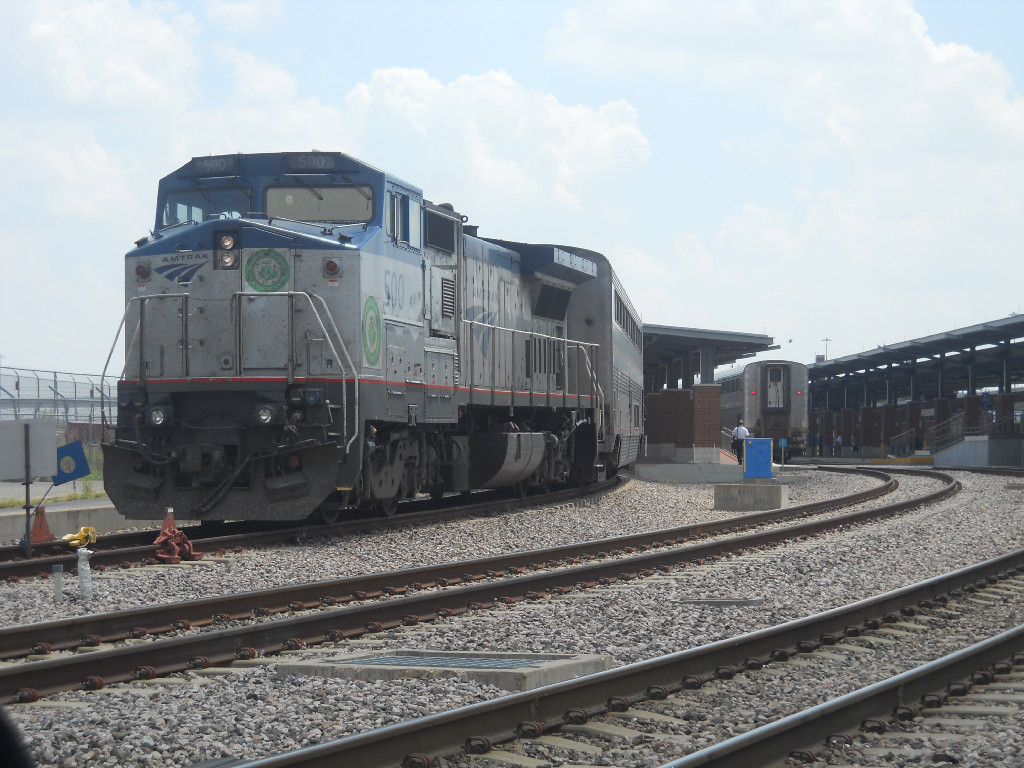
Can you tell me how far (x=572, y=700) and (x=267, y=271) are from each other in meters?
7.79

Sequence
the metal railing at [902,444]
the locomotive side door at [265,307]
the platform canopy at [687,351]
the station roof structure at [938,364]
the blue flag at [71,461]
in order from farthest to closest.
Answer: the metal railing at [902,444], the station roof structure at [938,364], the platform canopy at [687,351], the blue flag at [71,461], the locomotive side door at [265,307]

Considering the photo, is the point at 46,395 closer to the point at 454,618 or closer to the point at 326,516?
the point at 326,516

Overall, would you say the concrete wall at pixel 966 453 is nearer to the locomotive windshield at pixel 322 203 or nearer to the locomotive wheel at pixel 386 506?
the locomotive wheel at pixel 386 506

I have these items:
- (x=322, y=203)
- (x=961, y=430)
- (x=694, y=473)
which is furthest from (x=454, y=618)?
(x=961, y=430)

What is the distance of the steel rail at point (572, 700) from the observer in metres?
4.25

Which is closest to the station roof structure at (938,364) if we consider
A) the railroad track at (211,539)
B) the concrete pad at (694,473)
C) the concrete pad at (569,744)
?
the concrete pad at (694,473)

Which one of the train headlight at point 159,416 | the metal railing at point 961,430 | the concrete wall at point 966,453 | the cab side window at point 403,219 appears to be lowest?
the concrete wall at point 966,453

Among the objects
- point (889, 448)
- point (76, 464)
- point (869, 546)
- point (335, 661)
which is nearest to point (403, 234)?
point (76, 464)

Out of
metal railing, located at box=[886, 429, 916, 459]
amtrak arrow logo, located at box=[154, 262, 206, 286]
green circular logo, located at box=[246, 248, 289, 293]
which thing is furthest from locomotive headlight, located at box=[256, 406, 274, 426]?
metal railing, located at box=[886, 429, 916, 459]

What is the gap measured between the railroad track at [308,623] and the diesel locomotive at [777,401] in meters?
31.1

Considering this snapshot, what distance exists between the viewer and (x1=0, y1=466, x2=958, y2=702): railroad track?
19.0 ft

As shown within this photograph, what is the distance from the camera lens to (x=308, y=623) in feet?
23.1

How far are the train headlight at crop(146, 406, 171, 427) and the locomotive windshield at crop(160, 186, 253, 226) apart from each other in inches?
93.0

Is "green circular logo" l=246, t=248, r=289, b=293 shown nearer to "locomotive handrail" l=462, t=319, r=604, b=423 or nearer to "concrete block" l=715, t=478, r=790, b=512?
"locomotive handrail" l=462, t=319, r=604, b=423
